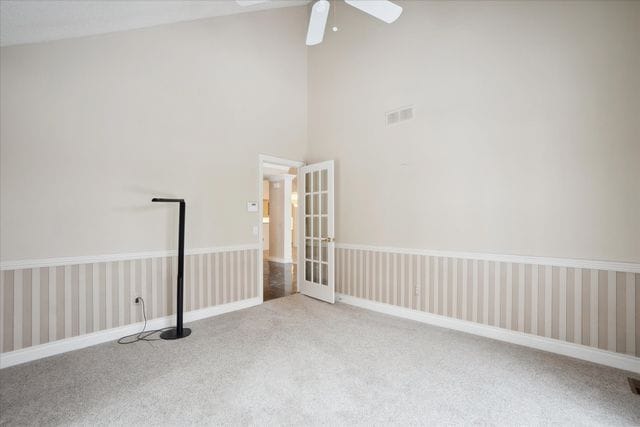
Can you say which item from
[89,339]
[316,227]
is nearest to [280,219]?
[316,227]

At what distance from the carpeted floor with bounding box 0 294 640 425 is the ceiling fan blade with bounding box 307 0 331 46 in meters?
2.81

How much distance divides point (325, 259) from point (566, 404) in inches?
118

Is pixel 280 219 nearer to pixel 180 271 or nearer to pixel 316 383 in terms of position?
pixel 180 271

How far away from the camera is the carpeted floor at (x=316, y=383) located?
1.81 metres

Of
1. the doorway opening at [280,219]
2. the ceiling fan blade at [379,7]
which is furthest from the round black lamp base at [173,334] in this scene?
the ceiling fan blade at [379,7]

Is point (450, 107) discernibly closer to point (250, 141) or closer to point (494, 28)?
point (494, 28)

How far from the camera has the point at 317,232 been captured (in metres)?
4.51

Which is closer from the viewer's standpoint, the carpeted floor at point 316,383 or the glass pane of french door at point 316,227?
the carpeted floor at point 316,383

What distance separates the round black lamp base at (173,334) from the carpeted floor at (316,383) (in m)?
0.09

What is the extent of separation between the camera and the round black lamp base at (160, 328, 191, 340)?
2999 millimetres

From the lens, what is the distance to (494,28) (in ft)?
9.58

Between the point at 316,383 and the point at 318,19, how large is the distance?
112 inches

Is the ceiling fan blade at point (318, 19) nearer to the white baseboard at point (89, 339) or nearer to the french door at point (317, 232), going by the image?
the french door at point (317, 232)

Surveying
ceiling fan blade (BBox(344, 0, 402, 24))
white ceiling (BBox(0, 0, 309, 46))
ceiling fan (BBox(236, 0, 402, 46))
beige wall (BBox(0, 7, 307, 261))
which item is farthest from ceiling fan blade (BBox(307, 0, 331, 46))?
beige wall (BBox(0, 7, 307, 261))
